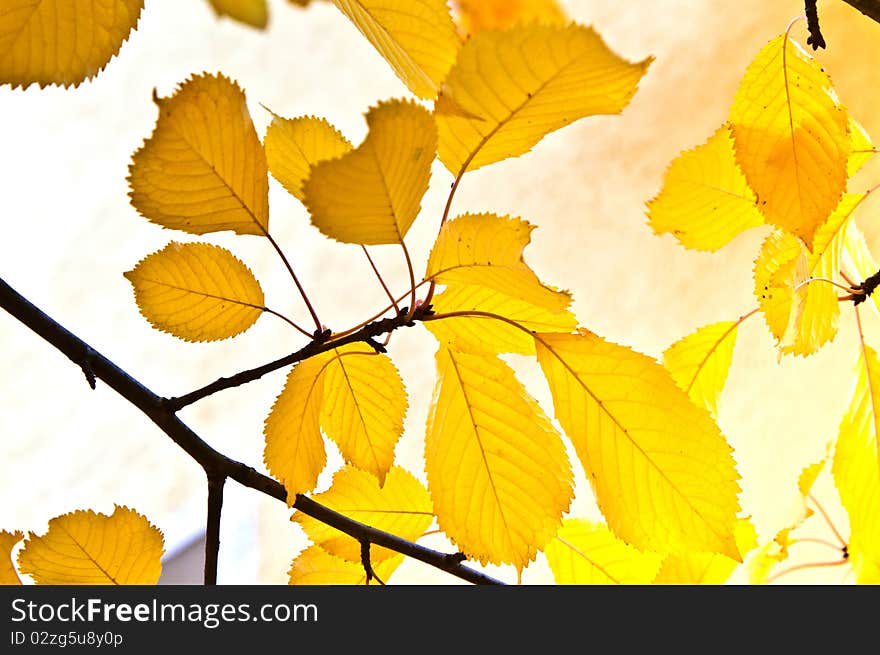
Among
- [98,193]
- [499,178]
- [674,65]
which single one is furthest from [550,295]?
[98,193]

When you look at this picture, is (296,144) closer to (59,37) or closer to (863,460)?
(59,37)

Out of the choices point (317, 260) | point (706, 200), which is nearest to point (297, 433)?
point (706, 200)

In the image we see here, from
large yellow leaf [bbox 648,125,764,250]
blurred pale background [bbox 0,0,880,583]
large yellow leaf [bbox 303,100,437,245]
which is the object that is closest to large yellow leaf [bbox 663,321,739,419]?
large yellow leaf [bbox 648,125,764,250]

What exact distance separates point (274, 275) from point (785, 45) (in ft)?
3.52

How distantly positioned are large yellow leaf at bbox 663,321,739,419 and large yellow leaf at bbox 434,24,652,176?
118 mm

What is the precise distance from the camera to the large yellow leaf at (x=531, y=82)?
11 cm

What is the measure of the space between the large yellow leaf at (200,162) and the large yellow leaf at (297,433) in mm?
39

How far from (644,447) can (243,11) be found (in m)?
0.13

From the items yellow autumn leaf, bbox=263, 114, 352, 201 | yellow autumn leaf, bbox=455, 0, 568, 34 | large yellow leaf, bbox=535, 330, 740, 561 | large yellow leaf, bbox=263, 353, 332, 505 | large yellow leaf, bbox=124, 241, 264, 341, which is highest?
yellow autumn leaf, bbox=455, 0, 568, 34

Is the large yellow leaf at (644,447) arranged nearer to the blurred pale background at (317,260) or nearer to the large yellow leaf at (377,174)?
the large yellow leaf at (377,174)

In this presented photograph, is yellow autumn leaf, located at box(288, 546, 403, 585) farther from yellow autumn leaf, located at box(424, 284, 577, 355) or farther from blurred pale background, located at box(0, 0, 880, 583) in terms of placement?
blurred pale background, located at box(0, 0, 880, 583)

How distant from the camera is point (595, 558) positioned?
216 mm

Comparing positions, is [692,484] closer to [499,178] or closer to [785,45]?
[785,45]

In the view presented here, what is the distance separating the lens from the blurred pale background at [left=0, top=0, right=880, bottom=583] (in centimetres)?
77
